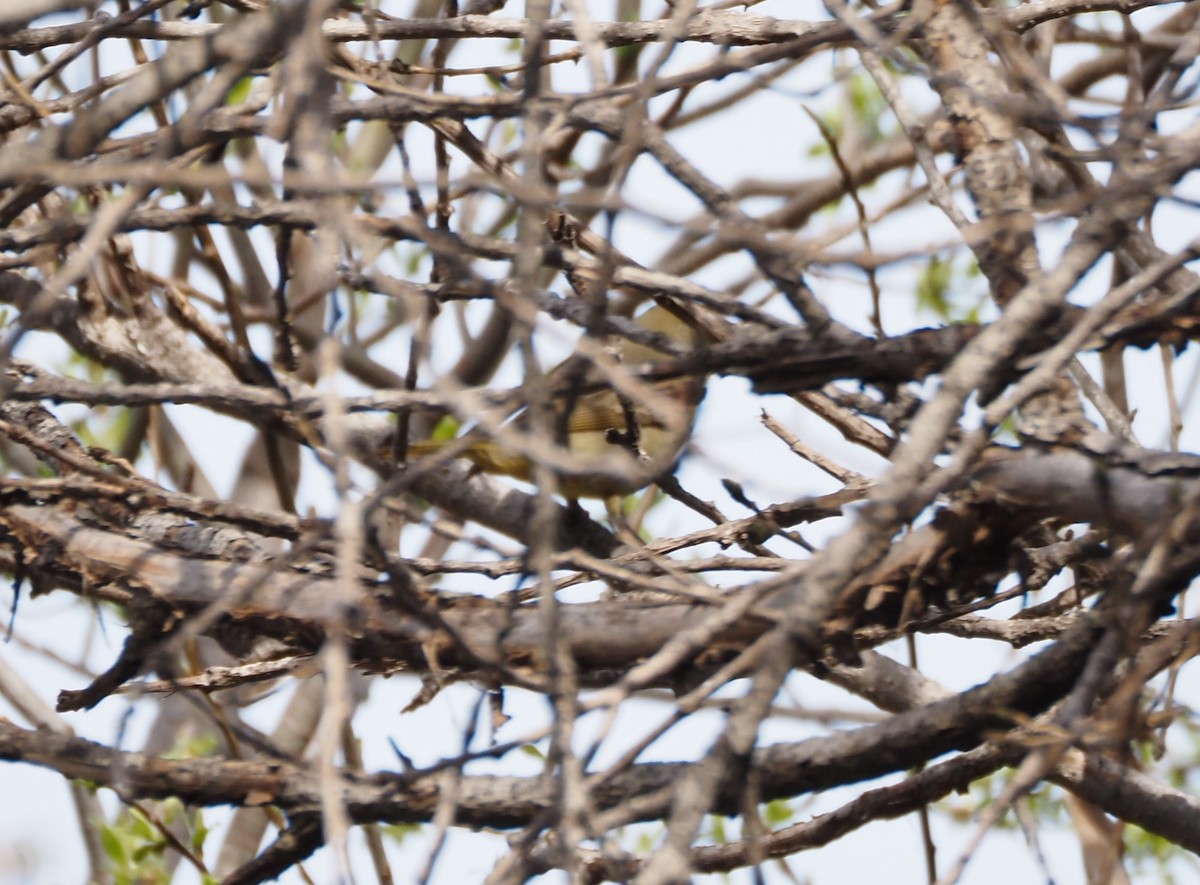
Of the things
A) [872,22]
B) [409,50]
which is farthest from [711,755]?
[409,50]

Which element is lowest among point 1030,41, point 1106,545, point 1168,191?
point 1106,545

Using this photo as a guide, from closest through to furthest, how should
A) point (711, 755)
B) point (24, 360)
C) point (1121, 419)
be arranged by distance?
point (711, 755)
point (24, 360)
point (1121, 419)

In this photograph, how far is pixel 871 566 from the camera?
5.53ft

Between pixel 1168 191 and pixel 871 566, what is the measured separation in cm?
55

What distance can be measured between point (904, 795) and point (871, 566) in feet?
1.97

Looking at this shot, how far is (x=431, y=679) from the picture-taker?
2070 mm

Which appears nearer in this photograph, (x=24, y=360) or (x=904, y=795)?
(x=904, y=795)

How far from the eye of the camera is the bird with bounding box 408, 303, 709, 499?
48.7 inches

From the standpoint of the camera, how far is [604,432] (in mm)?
3725

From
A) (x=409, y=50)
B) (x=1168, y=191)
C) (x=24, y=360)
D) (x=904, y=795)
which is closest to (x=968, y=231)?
(x=1168, y=191)

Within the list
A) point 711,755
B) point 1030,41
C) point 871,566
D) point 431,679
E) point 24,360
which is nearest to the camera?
point 711,755

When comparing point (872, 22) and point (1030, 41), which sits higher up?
point (1030, 41)

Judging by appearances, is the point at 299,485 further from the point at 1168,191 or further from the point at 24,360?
the point at 1168,191

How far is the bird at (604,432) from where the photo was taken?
1236 millimetres
